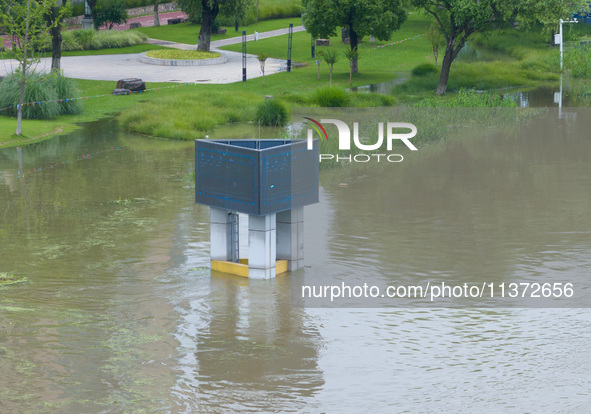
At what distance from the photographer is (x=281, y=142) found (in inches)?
643

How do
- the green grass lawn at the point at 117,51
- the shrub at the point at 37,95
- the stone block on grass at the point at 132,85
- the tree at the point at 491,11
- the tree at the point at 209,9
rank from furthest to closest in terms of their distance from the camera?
the green grass lawn at the point at 117,51
the tree at the point at 209,9
the stone block on grass at the point at 132,85
the tree at the point at 491,11
the shrub at the point at 37,95

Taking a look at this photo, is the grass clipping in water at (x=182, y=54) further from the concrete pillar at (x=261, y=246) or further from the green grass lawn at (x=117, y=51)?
the concrete pillar at (x=261, y=246)

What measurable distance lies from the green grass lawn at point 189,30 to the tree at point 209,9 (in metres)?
5.96

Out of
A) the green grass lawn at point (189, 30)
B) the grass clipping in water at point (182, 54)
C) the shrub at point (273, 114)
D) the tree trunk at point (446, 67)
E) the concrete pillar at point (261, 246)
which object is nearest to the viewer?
the concrete pillar at point (261, 246)

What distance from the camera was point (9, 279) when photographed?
1488cm

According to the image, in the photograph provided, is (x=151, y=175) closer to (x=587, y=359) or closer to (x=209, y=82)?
(x=587, y=359)

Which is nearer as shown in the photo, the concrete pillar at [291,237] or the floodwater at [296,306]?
the floodwater at [296,306]

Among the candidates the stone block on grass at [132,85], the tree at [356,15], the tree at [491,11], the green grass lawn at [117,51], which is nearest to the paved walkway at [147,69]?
the green grass lawn at [117,51]

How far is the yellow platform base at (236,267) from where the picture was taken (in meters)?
15.2

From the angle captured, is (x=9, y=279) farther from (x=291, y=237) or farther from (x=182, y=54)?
(x=182, y=54)

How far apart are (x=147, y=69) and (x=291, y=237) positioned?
34.1 metres

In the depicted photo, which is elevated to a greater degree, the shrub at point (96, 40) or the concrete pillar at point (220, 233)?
the shrub at point (96, 40)

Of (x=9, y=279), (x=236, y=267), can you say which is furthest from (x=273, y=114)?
(x=9, y=279)

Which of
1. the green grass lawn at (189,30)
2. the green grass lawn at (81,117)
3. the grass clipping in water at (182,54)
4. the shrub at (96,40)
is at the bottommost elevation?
the green grass lawn at (81,117)
